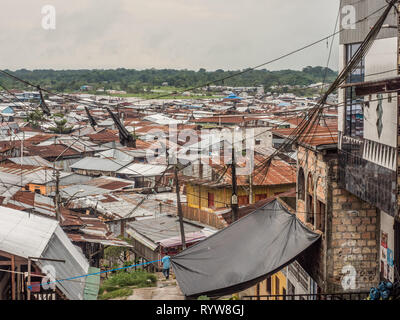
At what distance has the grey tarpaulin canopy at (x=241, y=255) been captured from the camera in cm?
967

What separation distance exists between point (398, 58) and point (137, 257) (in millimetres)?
16201

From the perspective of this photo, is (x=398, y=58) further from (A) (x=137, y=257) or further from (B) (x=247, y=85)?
(B) (x=247, y=85)

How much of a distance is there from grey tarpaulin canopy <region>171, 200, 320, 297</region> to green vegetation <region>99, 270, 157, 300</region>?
15.4 feet

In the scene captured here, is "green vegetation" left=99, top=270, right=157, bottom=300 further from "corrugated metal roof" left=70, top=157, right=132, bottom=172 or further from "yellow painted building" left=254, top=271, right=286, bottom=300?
"corrugated metal roof" left=70, top=157, right=132, bottom=172

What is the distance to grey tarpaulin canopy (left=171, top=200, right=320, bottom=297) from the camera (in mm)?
9672

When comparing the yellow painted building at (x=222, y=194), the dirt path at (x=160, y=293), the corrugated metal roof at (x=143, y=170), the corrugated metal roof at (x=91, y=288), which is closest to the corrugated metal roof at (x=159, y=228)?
the yellow painted building at (x=222, y=194)

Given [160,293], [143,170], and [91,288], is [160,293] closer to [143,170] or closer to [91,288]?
[91,288]

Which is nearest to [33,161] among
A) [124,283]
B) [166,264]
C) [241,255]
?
[124,283]

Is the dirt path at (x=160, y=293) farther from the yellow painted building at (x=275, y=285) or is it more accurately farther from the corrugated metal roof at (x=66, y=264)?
the yellow painted building at (x=275, y=285)

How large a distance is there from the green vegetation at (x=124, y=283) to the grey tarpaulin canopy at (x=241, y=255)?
184 inches

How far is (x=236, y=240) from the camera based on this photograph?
36.7 ft

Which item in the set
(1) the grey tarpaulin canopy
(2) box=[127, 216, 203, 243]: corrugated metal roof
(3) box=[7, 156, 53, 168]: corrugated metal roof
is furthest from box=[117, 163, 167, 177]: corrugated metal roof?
(1) the grey tarpaulin canopy

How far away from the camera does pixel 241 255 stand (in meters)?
10.5

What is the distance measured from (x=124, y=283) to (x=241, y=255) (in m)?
6.57
